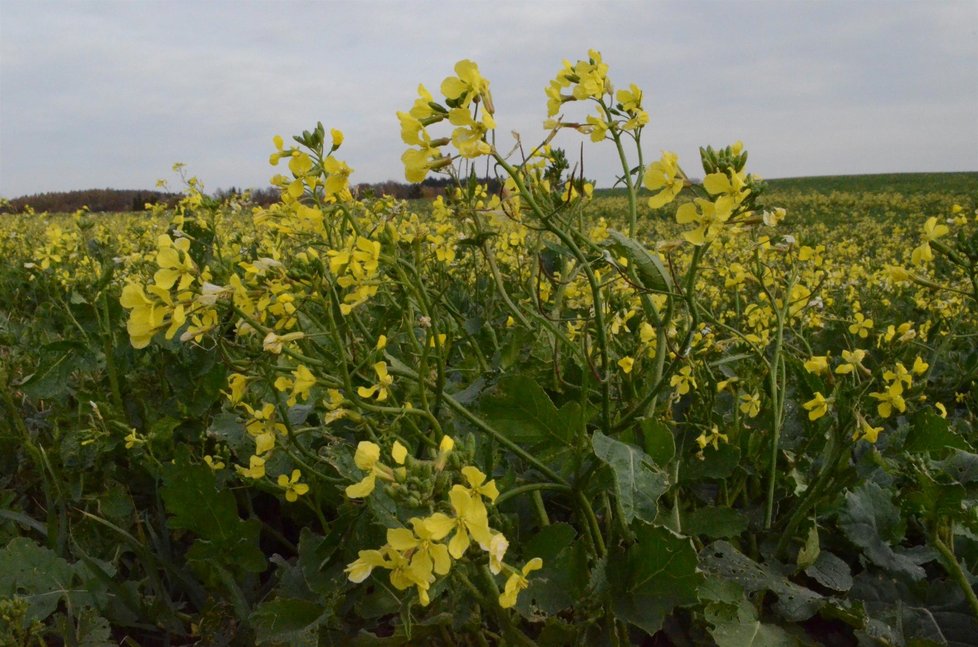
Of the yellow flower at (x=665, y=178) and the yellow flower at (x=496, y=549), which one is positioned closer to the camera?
the yellow flower at (x=496, y=549)

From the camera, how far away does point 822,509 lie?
193 cm

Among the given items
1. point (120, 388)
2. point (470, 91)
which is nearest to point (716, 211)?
point (470, 91)

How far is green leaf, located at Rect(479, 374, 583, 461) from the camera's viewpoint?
5.09ft

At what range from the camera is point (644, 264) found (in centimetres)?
138

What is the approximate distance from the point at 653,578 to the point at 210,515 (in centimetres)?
129

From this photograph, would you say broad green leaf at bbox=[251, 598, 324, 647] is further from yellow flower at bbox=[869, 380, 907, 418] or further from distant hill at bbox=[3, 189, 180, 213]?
distant hill at bbox=[3, 189, 180, 213]

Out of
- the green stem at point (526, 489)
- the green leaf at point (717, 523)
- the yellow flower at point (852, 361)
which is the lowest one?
the green leaf at point (717, 523)

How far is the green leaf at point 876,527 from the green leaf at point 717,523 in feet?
1.09

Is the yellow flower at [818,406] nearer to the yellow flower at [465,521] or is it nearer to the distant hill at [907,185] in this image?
the yellow flower at [465,521]

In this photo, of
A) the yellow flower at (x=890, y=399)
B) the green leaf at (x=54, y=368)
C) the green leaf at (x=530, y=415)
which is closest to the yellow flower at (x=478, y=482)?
the green leaf at (x=530, y=415)

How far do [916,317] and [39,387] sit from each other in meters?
5.47

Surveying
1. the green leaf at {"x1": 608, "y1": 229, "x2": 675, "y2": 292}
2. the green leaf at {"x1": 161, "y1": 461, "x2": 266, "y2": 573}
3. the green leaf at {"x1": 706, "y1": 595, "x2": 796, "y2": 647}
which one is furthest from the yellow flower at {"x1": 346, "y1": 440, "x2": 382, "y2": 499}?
the green leaf at {"x1": 161, "y1": 461, "x2": 266, "y2": 573}

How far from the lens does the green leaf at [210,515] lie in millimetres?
2033

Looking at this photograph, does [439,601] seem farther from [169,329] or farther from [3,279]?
[3,279]
